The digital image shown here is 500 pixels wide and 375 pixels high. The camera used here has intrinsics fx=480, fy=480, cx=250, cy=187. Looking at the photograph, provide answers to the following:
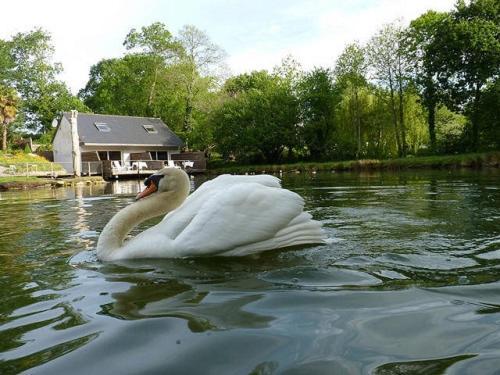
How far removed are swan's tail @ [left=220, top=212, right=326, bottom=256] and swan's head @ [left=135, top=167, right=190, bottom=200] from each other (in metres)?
1.02

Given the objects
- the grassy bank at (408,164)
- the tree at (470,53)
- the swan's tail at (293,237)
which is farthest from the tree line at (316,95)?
the swan's tail at (293,237)

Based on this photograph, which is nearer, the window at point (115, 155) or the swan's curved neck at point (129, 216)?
the swan's curved neck at point (129, 216)

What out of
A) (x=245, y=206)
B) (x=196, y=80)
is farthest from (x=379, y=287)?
(x=196, y=80)

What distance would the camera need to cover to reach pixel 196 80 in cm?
5600

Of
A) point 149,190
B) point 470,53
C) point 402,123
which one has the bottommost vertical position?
point 149,190

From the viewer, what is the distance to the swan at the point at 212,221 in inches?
169

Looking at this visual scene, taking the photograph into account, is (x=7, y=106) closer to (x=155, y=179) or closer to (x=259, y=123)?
(x=259, y=123)

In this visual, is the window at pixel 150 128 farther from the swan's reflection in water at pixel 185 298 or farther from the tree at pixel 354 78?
the swan's reflection in water at pixel 185 298

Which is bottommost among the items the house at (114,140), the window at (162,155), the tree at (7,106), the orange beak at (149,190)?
the orange beak at (149,190)

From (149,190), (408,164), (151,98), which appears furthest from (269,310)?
(151,98)

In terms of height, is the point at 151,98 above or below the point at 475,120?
above

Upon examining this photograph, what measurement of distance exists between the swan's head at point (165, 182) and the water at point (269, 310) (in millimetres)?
867

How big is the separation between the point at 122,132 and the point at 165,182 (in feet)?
156

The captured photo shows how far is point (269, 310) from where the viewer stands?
9.87ft
